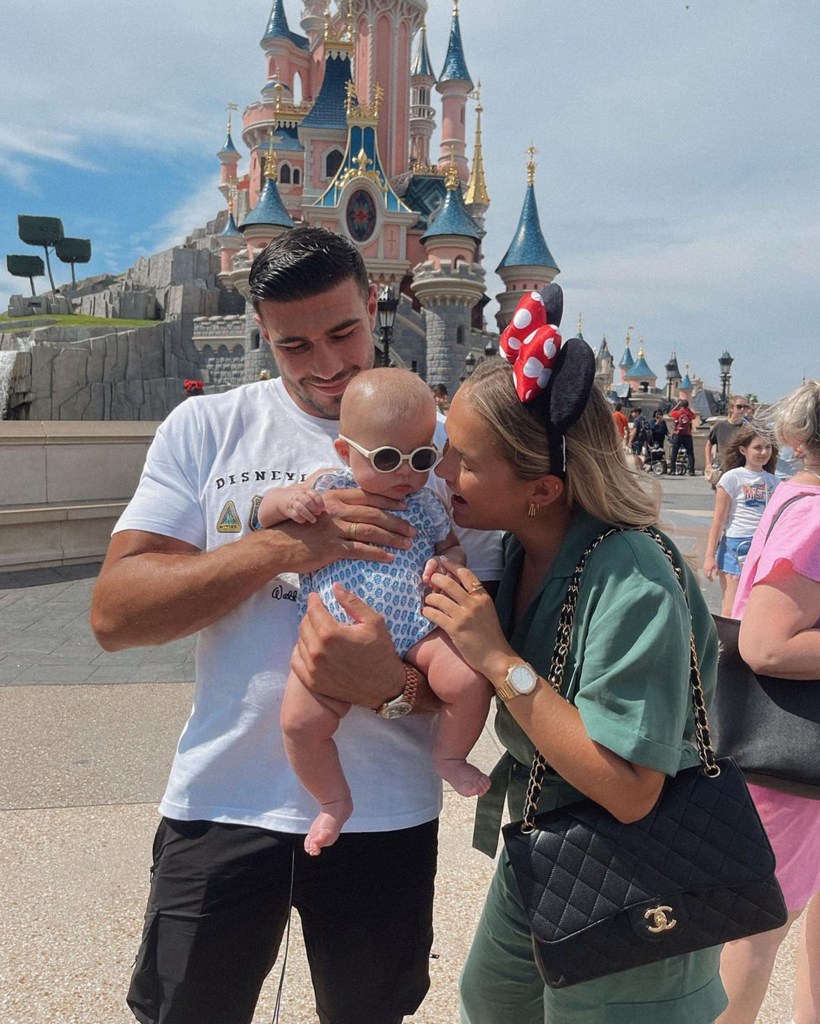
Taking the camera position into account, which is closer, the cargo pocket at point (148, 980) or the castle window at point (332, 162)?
the cargo pocket at point (148, 980)

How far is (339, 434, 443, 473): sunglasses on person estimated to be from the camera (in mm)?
1688

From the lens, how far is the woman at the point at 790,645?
2111 millimetres

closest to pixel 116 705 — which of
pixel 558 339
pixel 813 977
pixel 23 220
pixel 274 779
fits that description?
pixel 274 779

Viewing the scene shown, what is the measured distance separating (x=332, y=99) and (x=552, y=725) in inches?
1793

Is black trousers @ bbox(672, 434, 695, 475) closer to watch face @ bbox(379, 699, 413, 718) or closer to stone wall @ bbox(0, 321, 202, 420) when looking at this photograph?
watch face @ bbox(379, 699, 413, 718)

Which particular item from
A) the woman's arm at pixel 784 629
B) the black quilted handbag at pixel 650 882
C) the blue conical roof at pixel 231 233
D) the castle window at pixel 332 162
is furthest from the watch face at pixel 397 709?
the blue conical roof at pixel 231 233

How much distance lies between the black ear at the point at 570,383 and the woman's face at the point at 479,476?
14cm

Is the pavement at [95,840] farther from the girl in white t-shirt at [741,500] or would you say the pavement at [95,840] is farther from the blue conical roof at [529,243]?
the blue conical roof at [529,243]

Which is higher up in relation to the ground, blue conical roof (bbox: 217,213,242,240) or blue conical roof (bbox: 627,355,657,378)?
blue conical roof (bbox: 217,213,242,240)

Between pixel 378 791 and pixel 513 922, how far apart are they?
0.45m

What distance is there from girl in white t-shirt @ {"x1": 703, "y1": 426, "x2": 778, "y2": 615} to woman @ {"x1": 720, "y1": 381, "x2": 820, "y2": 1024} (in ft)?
13.0

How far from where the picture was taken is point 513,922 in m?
1.81

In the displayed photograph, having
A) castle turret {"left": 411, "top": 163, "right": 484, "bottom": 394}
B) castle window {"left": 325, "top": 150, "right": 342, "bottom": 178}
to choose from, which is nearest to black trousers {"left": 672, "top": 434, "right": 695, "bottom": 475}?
castle turret {"left": 411, "top": 163, "right": 484, "bottom": 394}

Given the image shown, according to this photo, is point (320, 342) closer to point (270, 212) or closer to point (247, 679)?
point (247, 679)
